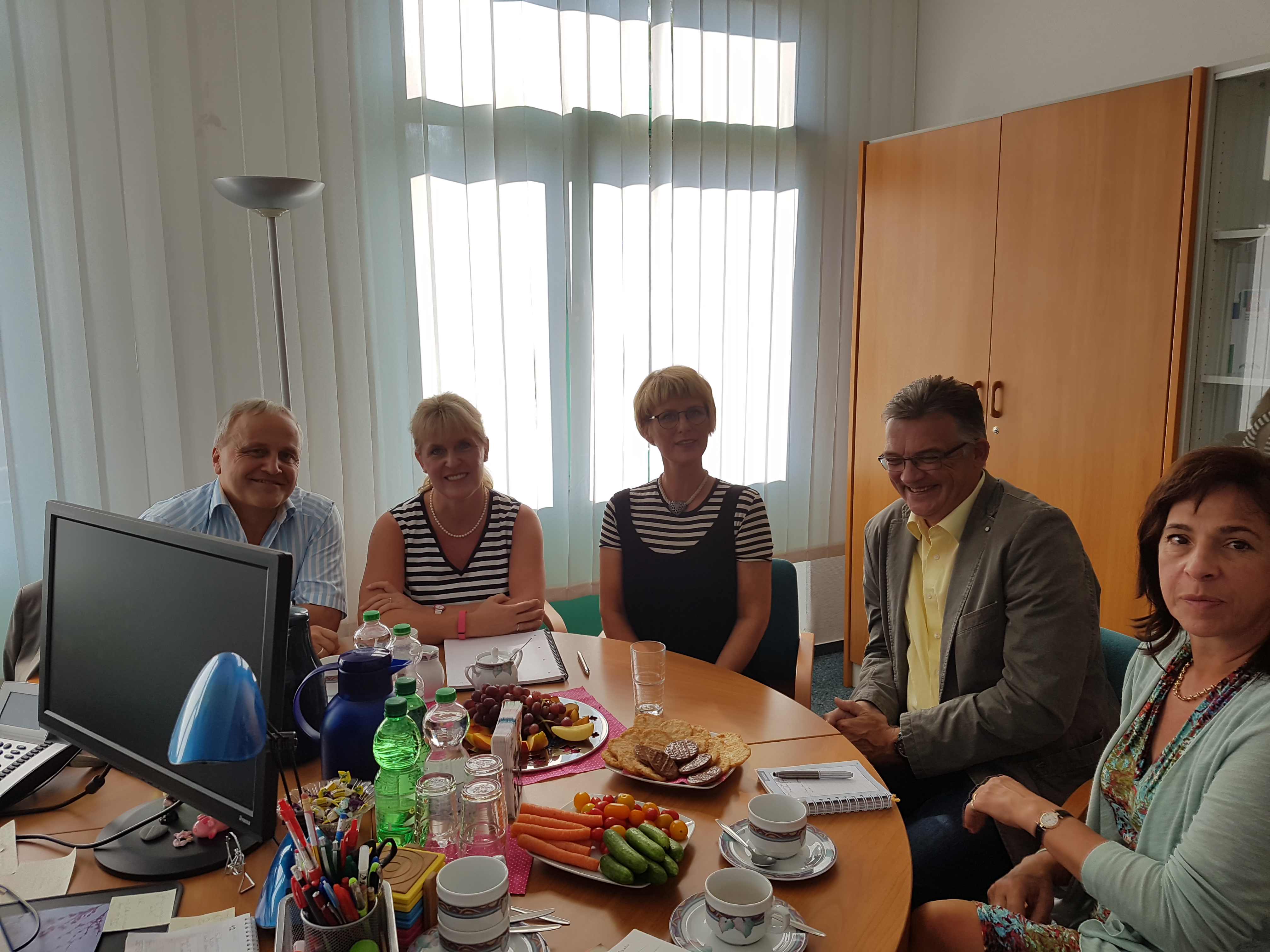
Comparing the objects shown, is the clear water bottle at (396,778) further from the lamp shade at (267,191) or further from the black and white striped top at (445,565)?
the lamp shade at (267,191)

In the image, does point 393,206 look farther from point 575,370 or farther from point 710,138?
point 710,138

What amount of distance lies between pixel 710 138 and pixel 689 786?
2.89 metres

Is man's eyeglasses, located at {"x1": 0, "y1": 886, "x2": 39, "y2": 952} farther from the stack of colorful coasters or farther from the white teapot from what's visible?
the white teapot

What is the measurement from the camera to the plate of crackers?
138 cm

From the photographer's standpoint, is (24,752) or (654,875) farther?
(24,752)

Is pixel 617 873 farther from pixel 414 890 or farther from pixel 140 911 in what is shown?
pixel 140 911

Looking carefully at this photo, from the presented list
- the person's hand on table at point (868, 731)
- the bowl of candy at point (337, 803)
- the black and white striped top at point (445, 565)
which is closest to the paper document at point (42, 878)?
the bowl of candy at point (337, 803)

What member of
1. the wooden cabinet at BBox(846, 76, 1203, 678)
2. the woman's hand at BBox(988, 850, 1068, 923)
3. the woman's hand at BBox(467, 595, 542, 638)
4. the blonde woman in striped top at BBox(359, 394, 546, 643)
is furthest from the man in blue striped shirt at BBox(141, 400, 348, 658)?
the wooden cabinet at BBox(846, 76, 1203, 678)

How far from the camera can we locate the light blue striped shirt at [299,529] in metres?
2.20

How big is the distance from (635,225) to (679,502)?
4.92 feet

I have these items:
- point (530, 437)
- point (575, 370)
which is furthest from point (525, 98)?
point (530, 437)

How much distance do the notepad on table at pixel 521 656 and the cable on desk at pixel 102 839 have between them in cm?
62

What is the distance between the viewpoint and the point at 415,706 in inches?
47.0

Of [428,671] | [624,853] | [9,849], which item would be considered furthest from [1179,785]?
[9,849]
